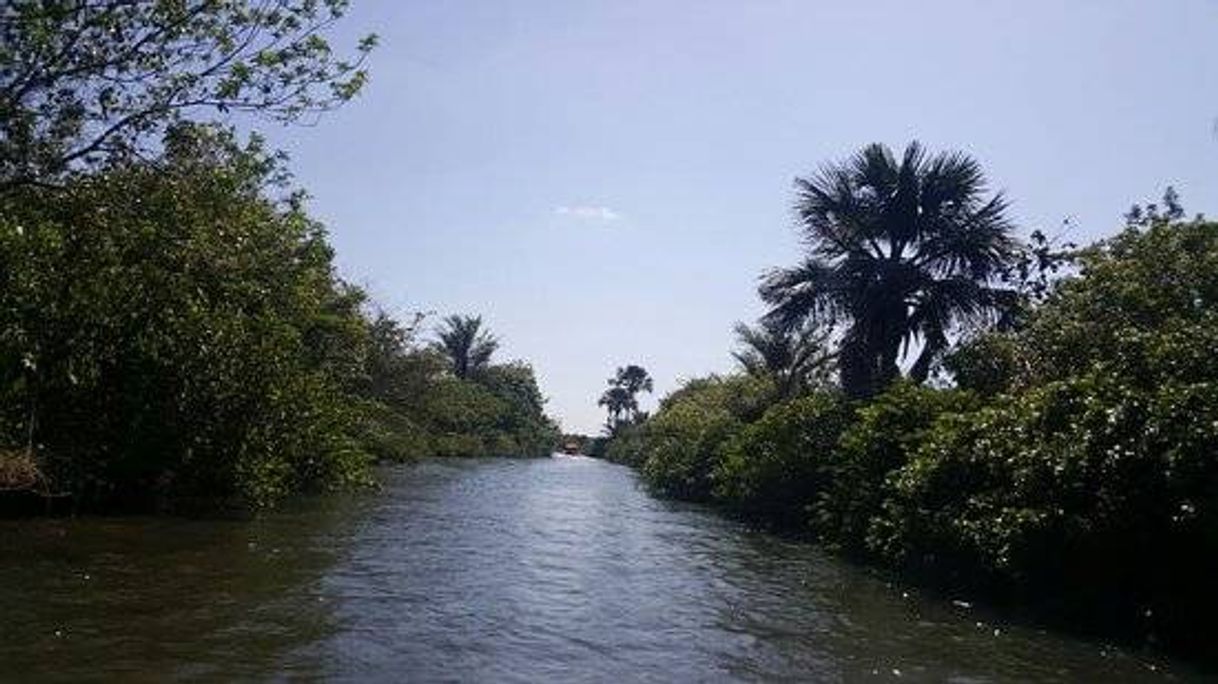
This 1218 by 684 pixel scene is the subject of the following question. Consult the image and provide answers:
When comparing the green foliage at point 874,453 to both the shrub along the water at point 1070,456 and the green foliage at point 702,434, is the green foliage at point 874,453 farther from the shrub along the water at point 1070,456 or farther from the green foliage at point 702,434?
the green foliage at point 702,434

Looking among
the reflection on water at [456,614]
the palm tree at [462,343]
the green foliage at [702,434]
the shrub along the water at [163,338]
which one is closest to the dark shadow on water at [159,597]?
the reflection on water at [456,614]

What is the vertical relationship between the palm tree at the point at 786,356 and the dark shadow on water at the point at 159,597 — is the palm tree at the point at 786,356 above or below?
above

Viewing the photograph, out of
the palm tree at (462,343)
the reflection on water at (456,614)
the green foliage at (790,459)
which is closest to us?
the reflection on water at (456,614)

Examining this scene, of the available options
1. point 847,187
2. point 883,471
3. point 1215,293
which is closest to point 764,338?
point 847,187

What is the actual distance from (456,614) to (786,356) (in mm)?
26269

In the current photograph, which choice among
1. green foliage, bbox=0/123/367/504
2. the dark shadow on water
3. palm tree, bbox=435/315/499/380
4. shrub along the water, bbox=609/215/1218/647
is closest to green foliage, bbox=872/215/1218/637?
shrub along the water, bbox=609/215/1218/647

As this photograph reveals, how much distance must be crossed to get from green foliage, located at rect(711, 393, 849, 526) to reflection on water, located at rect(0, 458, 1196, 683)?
12.6 ft

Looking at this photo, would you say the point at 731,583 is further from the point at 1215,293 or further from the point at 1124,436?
the point at 1215,293

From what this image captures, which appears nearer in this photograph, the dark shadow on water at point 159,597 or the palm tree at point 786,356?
the dark shadow on water at point 159,597

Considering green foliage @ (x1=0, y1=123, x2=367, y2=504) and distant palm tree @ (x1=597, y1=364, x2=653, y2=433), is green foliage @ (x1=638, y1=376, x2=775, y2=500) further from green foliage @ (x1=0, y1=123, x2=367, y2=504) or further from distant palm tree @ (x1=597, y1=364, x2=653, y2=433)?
distant palm tree @ (x1=597, y1=364, x2=653, y2=433)

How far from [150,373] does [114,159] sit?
4.77 meters

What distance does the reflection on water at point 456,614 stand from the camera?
7.67m

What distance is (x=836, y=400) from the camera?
21.0 metres

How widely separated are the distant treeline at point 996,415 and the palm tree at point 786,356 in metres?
0.13
